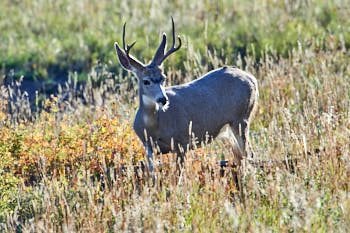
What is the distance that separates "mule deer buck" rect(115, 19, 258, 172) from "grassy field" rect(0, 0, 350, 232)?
0.25 metres

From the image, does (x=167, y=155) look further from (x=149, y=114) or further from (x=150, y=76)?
(x=150, y=76)

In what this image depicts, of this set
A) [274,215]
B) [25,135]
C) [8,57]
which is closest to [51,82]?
[8,57]

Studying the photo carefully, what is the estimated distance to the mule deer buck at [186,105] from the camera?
6.62 m

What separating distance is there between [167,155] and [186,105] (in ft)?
2.10

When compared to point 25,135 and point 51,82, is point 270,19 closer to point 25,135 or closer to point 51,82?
point 51,82

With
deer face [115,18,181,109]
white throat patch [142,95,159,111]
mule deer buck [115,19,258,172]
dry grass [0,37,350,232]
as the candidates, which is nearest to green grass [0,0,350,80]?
dry grass [0,37,350,232]

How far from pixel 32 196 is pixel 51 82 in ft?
19.1

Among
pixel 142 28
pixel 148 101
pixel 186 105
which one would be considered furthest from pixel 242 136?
pixel 142 28

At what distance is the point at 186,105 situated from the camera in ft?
23.0

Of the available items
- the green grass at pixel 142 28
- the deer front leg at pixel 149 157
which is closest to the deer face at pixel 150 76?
the deer front leg at pixel 149 157

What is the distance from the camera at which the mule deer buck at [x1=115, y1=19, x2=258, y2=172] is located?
6621mm

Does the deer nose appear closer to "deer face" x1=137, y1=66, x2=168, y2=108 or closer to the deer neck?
"deer face" x1=137, y1=66, x2=168, y2=108

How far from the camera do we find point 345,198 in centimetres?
505

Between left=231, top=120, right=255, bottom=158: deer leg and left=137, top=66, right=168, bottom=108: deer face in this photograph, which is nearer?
left=137, top=66, right=168, bottom=108: deer face
